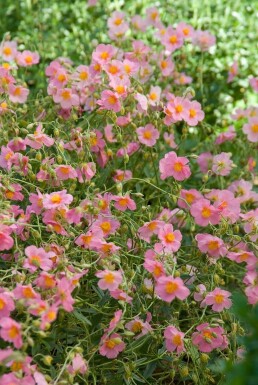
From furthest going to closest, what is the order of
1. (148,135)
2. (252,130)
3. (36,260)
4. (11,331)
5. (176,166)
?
(252,130), (148,135), (176,166), (36,260), (11,331)

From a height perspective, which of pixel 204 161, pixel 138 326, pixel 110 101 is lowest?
pixel 204 161

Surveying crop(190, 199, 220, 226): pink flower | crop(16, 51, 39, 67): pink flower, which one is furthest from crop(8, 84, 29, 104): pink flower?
crop(190, 199, 220, 226): pink flower

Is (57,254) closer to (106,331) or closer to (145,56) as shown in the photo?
(106,331)

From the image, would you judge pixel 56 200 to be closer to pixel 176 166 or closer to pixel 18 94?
pixel 176 166

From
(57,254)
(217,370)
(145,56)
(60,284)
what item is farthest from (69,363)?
(145,56)

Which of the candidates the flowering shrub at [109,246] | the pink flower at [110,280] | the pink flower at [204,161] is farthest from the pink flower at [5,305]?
the pink flower at [204,161]

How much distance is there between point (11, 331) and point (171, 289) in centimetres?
45

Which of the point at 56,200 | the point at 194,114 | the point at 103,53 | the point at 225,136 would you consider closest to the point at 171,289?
the point at 56,200

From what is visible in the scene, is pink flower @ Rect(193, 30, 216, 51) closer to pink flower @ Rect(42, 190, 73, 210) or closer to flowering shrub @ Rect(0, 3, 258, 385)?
flowering shrub @ Rect(0, 3, 258, 385)

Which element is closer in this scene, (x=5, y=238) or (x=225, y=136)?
(x=5, y=238)

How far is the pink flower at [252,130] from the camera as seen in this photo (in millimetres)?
3102

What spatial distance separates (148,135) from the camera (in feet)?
9.14

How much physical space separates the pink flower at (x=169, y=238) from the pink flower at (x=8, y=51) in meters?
1.19

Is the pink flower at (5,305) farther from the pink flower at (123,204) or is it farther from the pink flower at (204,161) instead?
the pink flower at (204,161)
